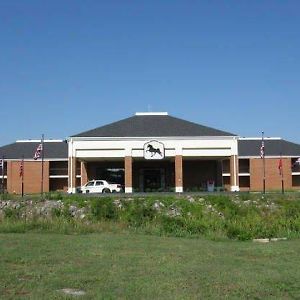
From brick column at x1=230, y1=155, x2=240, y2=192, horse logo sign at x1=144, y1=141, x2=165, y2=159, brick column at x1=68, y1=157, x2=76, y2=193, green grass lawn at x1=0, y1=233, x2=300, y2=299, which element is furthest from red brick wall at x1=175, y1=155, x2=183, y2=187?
green grass lawn at x1=0, y1=233, x2=300, y2=299

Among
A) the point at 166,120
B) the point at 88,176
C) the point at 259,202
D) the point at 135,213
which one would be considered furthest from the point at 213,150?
the point at 135,213

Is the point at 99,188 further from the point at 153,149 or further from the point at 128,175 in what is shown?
the point at 153,149

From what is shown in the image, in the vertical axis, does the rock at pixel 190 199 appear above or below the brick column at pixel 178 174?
below

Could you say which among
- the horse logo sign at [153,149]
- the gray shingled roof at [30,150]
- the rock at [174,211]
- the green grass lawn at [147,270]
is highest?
the gray shingled roof at [30,150]

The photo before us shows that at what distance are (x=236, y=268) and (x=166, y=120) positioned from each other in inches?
2107

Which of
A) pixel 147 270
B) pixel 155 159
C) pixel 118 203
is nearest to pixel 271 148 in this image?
pixel 155 159

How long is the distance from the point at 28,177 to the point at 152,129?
24680 millimetres

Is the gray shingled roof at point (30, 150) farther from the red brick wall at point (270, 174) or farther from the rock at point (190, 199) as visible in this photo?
the rock at point (190, 199)

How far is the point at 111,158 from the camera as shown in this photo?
59.7m

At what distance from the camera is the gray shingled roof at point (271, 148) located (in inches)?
3017

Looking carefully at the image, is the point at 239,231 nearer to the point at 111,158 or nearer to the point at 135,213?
the point at 135,213

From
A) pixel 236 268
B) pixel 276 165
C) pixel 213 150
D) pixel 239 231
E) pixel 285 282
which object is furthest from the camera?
pixel 276 165

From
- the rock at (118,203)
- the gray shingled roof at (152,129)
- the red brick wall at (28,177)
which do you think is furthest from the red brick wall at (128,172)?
the rock at (118,203)

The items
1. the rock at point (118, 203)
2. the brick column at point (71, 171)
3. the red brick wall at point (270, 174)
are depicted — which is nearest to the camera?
the rock at point (118, 203)
